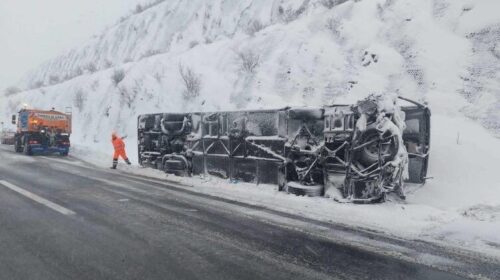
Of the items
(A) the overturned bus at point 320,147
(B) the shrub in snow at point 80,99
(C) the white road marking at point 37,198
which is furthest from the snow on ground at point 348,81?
(C) the white road marking at point 37,198

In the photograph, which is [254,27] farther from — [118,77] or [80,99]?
[80,99]

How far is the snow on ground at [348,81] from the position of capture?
7.88 m

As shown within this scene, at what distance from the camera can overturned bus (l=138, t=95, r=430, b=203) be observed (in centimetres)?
821

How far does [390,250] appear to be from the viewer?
5254mm

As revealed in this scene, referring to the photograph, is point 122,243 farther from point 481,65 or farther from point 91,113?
point 91,113

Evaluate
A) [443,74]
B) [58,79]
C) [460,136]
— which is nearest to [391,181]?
[460,136]

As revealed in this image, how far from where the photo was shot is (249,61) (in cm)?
2217

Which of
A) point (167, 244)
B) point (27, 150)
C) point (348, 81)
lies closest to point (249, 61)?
point (348, 81)

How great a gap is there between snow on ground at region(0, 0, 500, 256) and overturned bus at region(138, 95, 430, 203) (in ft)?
1.64

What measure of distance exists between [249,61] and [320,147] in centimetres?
1383

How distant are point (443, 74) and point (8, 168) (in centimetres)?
1512

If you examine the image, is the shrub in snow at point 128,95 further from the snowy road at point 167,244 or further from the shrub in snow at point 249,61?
the snowy road at point 167,244

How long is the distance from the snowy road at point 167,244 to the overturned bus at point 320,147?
6.45 feet

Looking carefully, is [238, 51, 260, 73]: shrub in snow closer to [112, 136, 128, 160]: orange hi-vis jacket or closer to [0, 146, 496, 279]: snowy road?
[112, 136, 128, 160]: orange hi-vis jacket
